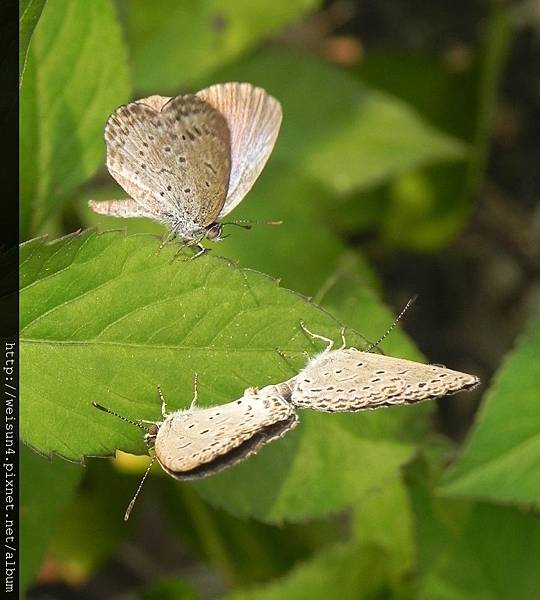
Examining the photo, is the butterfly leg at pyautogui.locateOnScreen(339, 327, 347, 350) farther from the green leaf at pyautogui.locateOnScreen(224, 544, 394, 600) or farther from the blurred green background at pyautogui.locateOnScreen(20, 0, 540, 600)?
the green leaf at pyautogui.locateOnScreen(224, 544, 394, 600)

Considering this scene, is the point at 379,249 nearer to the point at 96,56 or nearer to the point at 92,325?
the point at 96,56

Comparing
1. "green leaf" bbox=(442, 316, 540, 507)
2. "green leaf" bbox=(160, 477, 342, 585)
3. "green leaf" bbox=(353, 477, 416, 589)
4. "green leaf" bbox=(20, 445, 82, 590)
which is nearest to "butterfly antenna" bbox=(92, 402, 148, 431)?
"green leaf" bbox=(20, 445, 82, 590)

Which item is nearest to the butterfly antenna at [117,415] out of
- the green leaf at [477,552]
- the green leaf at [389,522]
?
the green leaf at [477,552]

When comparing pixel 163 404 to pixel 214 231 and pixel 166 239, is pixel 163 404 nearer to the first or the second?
pixel 166 239

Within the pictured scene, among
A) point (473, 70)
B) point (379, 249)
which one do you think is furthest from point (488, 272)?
point (473, 70)

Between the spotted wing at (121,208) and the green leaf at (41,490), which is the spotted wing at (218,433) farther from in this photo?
the green leaf at (41,490)

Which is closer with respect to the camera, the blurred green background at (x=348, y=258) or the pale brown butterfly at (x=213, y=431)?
the pale brown butterfly at (x=213, y=431)

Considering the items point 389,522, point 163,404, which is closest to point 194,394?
point 163,404
